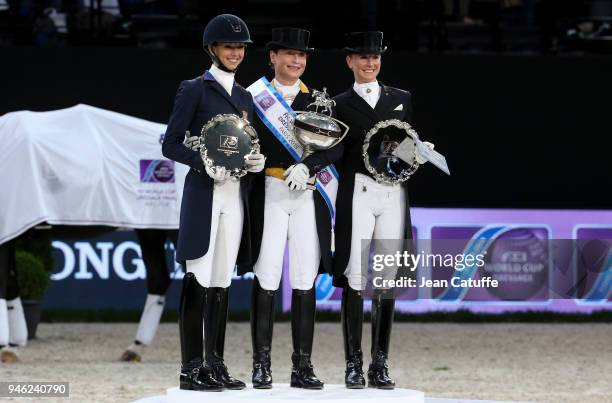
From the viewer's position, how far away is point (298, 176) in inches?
218

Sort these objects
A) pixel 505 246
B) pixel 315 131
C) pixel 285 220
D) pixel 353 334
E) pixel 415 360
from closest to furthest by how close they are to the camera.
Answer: pixel 315 131
pixel 285 220
pixel 353 334
pixel 415 360
pixel 505 246

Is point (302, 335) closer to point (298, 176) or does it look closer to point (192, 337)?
point (192, 337)

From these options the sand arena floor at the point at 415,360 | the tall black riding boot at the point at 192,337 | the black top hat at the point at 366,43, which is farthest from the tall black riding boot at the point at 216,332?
the sand arena floor at the point at 415,360

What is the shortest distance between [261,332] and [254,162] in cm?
75

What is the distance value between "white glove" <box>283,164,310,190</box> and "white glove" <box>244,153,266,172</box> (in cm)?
12

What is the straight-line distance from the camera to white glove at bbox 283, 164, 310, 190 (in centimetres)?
555

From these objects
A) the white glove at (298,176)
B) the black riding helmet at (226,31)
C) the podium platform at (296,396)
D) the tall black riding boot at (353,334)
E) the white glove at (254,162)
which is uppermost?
the black riding helmet at (226,31)

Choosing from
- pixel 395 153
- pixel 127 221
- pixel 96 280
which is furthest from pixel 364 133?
pixel 96 280

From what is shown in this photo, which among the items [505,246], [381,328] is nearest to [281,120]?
[381,328]

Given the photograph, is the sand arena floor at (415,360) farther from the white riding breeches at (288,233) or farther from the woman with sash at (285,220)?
the white riding breeches at (288,233)

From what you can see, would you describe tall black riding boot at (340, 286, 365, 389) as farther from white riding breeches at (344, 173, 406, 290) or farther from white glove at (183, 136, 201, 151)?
white glove at (183, 136, 201, 151)

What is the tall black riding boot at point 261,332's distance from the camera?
5715 millimetres

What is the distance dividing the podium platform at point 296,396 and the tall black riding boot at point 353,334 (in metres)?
0.07

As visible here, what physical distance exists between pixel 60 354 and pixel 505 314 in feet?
14.2
